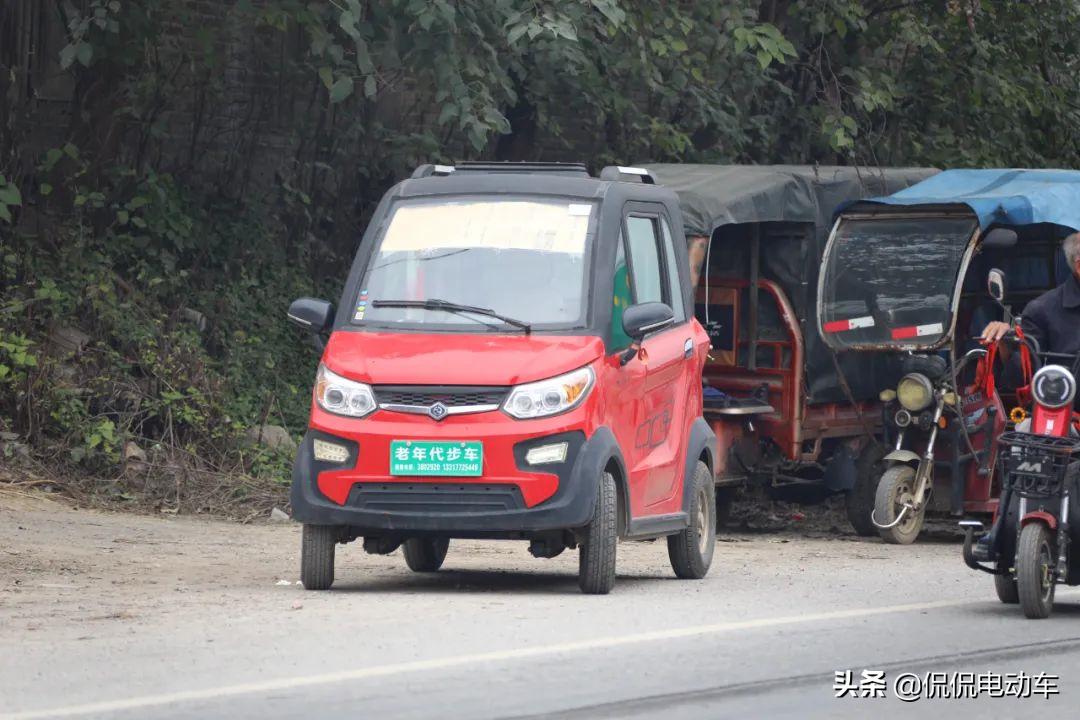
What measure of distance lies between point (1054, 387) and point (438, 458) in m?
3.06

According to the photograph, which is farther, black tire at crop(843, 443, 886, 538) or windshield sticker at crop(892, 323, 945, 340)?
black tire at crop(843, 443, 886, 538)

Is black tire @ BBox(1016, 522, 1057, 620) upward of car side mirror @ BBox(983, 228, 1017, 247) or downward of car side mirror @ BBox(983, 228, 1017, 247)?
downward

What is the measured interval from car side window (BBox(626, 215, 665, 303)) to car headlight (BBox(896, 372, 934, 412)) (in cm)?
478

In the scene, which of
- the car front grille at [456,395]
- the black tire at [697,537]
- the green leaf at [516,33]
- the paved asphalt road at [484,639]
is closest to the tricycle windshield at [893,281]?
the green leaf at [516,33]

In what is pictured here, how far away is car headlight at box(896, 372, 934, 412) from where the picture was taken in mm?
Result: 15922

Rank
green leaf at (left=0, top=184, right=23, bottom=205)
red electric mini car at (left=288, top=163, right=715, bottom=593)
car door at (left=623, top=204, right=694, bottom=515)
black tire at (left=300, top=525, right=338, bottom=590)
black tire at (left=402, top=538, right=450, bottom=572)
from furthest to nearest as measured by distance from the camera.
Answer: green leaf at (left=0, top=184, right=23, bottom=205) < black tire at (left=402, top=538, right=450, bottom=572) < car door at (left=623, top=204, right=694, bottom=515) < black tire at (left=300, top=525, right=338, bottom=590) < red electric mini car at (left=288, top=163, right=715, bottom=593)

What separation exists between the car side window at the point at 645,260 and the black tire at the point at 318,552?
2.16 metres

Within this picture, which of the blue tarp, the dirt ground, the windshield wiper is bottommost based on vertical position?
the dirt ground

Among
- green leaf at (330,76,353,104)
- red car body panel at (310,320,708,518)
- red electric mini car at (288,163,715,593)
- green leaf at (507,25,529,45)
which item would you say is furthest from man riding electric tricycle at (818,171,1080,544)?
red car body panel at (310,320,708,518)

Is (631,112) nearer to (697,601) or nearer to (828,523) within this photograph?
(828,523)

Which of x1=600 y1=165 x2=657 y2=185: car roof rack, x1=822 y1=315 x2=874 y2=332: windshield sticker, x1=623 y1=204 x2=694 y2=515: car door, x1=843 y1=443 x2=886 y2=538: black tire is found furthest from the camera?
x1=843 y1=443 x2=886 y2=538: black tire

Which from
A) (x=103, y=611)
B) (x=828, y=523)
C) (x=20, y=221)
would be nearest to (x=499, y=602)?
(x=103, y=611)

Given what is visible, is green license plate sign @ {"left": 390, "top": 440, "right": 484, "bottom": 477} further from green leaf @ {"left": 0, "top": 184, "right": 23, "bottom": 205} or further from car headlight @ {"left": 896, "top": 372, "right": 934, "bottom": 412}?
green leaf @ {"left": 0, "top": 184, "right": 23, "bottom": 205}

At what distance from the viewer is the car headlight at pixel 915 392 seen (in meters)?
15.9
